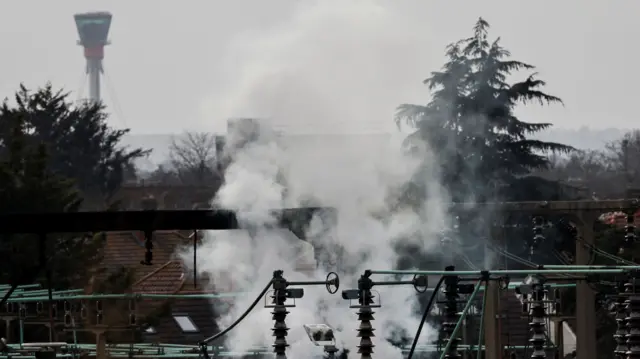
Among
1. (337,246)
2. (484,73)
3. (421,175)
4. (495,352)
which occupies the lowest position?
(495,352)

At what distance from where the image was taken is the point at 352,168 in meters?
30.5

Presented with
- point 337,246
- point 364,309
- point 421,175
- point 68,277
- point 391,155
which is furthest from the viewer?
point 68,277

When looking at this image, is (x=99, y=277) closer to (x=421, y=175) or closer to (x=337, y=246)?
(x=421, y=175)

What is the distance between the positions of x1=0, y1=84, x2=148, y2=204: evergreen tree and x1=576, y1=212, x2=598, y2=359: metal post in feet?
149

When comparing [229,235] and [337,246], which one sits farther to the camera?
[229,235]

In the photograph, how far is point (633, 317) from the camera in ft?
66.7

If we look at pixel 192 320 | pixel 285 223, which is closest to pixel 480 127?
pixel 192 320

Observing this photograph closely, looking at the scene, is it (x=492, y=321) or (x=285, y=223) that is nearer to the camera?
(x=492, y=321)

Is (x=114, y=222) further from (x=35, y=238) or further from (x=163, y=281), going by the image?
(x=163, y=281)

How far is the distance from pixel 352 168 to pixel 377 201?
4.54ft

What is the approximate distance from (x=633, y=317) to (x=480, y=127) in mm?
26399

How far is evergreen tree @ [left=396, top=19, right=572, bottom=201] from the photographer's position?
41.8 m

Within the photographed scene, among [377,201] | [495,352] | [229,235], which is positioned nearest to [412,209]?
[377,201]

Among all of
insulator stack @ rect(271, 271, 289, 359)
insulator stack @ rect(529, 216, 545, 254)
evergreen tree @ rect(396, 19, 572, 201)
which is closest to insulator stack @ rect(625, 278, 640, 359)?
insulator stack @ rect(271, 271, 289, 359)
